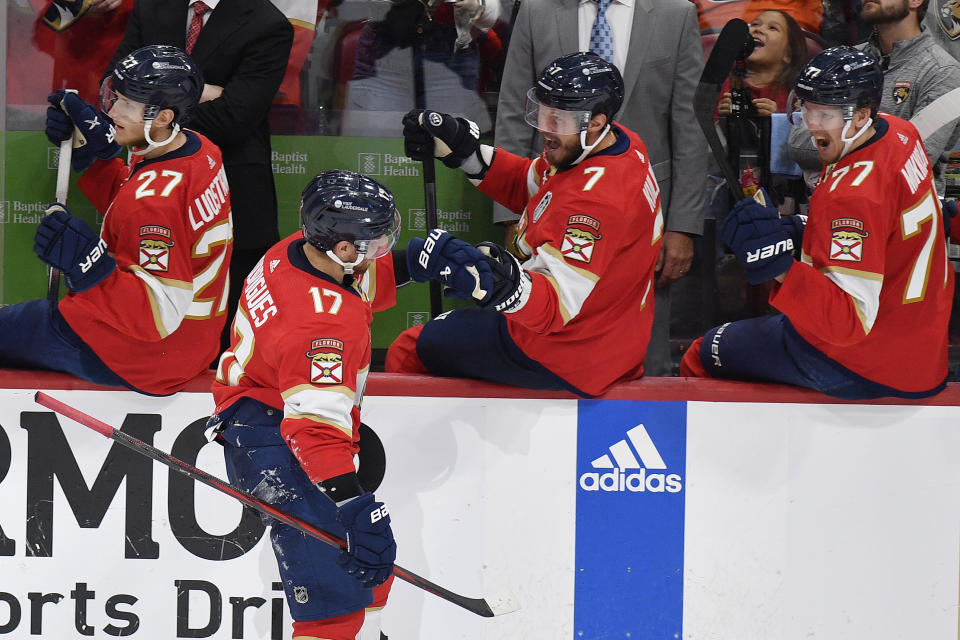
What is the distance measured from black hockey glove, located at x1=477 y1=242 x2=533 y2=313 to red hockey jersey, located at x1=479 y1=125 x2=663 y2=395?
0.14ft

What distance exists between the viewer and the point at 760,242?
3445mm

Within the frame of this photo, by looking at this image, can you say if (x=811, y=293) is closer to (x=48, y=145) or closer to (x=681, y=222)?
(x=681, y=222)

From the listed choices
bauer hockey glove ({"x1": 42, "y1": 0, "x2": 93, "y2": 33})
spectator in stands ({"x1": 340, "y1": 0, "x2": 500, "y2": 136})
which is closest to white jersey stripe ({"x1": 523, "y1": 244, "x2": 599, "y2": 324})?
spectator in stands ({"x1": 340, "y1": 0, "x2": 500, "y2": 136})

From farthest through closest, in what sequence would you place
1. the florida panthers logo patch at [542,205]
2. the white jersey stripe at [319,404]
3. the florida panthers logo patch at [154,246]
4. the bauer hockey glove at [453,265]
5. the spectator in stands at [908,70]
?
the spectator in stands at [908,70] < the florida panthers logo patch at [542,205] < the florida panthers logo patch at [154,246] < the bauer hockey glove at [453,265] < the white jersey stripe at [319,404]

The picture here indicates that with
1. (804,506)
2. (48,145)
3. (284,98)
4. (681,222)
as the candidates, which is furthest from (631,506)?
(48,145)

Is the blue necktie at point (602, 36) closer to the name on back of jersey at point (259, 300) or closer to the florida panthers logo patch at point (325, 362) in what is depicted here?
the name on back of jersey at point (259, 300)

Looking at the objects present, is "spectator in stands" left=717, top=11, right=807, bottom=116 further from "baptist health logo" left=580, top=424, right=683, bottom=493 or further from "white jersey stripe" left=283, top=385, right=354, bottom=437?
"white jersey stripe" left=283, top=385, right=354, bottom=437

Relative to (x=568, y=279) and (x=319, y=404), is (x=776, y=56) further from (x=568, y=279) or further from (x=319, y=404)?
(x=319, y=404)

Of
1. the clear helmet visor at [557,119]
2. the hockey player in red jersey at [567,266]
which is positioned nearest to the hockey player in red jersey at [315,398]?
the hockey player in red jersey at [567,266]

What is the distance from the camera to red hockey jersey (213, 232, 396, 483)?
3.03 metres

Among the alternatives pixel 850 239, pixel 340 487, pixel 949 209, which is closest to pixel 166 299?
pixel 340 487

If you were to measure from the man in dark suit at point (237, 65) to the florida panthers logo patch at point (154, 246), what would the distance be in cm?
72

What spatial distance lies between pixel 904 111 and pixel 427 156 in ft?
5.81

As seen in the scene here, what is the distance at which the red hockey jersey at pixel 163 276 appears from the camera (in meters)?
3.58
